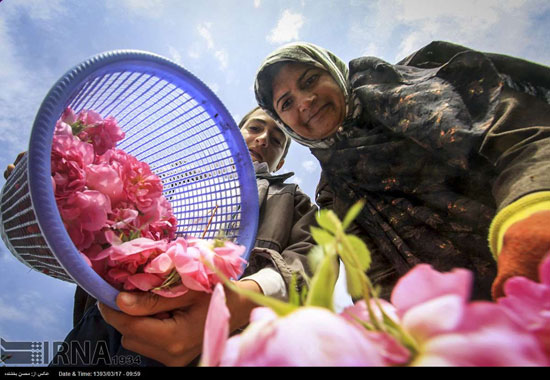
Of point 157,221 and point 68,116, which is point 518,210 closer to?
point 157,221

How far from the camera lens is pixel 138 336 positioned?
0.40 m

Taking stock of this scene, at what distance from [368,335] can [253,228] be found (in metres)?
0.46

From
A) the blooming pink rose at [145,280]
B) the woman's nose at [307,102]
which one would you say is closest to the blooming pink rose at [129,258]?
A: the blooming pink rose at [145,280]

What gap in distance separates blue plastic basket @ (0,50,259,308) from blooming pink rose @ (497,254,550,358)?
0.38m

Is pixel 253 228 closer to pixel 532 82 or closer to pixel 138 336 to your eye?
pixel 138 336

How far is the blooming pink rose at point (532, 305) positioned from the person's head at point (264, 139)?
105 cm

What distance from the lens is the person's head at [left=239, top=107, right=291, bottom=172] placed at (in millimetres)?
1176

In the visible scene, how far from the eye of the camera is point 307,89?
0.87 m

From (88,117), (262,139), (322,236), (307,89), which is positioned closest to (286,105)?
(307,89)

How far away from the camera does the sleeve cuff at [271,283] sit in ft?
1.75

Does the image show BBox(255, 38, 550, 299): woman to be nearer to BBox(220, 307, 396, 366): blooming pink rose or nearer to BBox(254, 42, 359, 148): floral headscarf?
BBox(254, 42, 359, 148): floral headscarf

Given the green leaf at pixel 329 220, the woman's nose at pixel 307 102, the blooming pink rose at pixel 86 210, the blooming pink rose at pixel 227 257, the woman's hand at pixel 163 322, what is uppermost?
the woman's nose at pixel 307 102

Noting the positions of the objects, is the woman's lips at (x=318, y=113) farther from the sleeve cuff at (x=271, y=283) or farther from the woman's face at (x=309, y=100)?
the sleeve cuff at (x=271, y=283)
